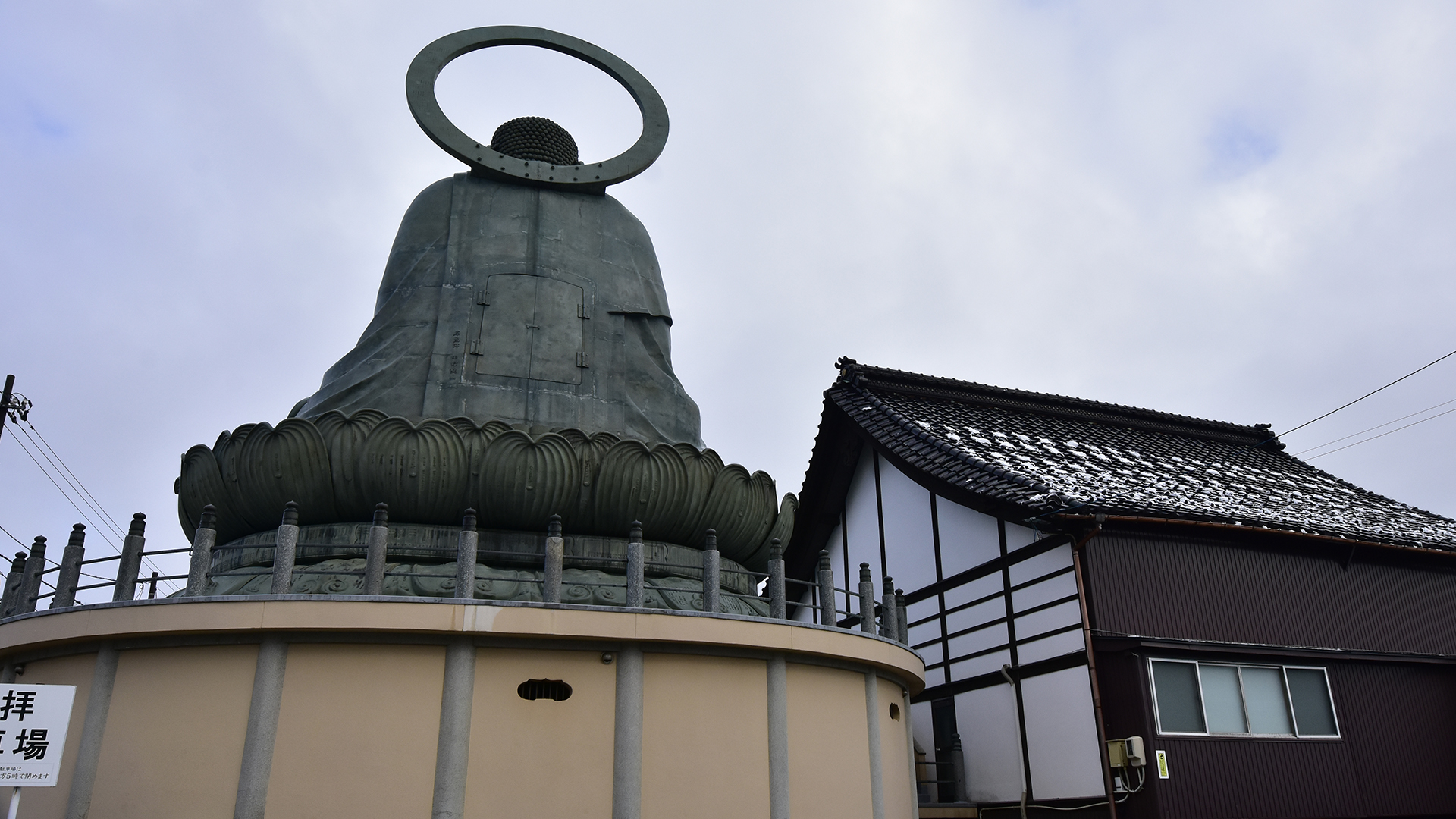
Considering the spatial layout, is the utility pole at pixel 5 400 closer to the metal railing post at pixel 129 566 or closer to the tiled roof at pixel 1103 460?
the metal railing post at pixel 129 566

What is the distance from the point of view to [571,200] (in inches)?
542

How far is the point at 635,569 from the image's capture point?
29.8ft

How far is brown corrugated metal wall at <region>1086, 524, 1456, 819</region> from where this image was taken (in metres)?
11.1

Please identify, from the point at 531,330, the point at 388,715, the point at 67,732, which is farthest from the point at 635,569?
the point at 67,732

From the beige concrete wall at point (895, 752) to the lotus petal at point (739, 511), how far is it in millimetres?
1958

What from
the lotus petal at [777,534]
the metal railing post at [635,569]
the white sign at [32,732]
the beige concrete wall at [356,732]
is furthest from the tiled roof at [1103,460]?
the white sign at [32,732]

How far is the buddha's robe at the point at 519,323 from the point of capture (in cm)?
1181

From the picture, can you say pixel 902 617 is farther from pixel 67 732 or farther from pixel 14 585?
pixel 14 585

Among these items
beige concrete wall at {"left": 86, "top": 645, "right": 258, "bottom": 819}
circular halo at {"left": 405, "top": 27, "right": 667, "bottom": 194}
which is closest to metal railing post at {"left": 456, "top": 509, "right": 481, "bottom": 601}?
beige concrete wall at {"left": 86, "top": 645, "right": 258, "bottom": 819}

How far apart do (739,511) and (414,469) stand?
3219mm

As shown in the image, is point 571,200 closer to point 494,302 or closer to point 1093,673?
point 494,302

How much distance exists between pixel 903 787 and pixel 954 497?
406 cm

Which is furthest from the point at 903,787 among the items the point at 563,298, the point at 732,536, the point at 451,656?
the point at 563,298

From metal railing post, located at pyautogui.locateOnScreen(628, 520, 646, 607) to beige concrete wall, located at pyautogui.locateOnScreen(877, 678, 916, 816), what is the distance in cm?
296
